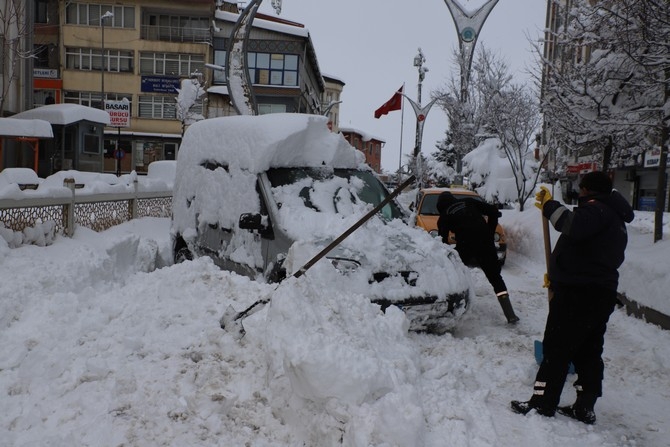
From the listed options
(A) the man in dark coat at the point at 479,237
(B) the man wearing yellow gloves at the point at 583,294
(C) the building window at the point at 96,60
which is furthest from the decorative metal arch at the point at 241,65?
(C) the building window at the point at 96,60

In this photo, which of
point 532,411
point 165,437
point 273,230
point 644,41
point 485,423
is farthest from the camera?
point 644,41

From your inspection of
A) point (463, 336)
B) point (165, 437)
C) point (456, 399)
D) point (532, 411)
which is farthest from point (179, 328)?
point (463, 336)

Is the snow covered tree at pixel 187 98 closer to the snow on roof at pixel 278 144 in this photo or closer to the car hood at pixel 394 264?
the snow on roof at pixel 278 144

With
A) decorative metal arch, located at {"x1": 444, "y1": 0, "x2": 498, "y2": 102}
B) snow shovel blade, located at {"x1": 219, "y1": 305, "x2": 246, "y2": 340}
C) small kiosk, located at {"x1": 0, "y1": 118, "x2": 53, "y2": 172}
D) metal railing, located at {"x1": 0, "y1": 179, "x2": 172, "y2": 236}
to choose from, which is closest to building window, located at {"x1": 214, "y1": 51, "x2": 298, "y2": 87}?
small kiosk, located at {"x1": 0, "y1": 118, "x2": 53, "y2": 172}

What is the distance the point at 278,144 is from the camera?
6.31 meters

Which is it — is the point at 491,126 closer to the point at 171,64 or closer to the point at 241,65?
the point at 241,65

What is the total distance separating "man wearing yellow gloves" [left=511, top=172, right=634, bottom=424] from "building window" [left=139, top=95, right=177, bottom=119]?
4309cm

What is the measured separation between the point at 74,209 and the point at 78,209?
0.27m

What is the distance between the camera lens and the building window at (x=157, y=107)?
144 ft

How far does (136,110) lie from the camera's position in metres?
44.0

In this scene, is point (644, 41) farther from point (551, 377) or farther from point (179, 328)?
point (179, 328)

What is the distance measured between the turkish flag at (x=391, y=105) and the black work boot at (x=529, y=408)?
25.9 meters

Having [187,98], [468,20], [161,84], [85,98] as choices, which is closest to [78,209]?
[468,20]

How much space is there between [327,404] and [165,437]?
89cm
